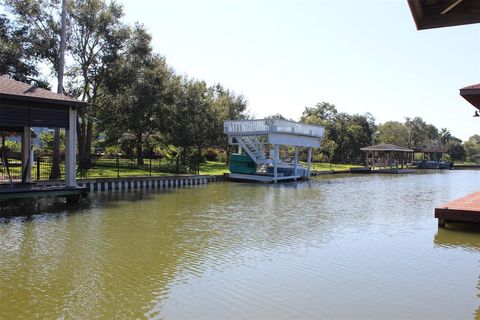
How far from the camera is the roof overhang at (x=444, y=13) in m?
4.86

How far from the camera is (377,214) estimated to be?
16.4 meters

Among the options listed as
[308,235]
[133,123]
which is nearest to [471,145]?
[133,123]

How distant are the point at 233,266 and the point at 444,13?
5708 mm

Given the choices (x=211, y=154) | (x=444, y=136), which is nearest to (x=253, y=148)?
(x=211, y=154)

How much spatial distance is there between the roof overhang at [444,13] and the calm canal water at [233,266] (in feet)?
12.7

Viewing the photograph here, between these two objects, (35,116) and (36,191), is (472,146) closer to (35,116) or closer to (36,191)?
(35,116)

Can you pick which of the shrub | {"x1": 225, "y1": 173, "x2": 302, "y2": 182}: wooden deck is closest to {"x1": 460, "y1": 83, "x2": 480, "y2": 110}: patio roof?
{"x1": 225, "y1": 173, "x2": 302, "y2": 182}: wooden deck

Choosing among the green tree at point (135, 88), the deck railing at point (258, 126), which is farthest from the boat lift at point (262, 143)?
the green tree at point (135, 88)

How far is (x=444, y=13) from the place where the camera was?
4.93 metres

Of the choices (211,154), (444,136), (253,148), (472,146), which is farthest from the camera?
(472,146)

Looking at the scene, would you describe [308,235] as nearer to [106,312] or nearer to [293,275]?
[293,275]

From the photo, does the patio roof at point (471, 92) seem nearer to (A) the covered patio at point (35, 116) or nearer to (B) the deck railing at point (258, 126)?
(A) the covered patio at point (35, 116)

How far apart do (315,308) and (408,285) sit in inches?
83.6

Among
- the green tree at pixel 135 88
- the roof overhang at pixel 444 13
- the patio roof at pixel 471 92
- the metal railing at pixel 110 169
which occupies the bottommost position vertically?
the metal railing at pixel 110 169
